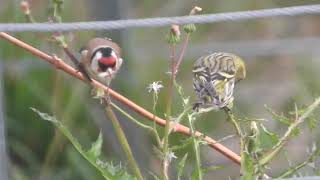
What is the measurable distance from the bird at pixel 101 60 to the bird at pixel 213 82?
8cm

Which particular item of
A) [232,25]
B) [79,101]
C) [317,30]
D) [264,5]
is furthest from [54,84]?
[317,30]

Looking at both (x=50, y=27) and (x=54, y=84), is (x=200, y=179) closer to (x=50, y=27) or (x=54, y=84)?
(x=50, y=27)

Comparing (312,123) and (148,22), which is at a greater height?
(148,22)

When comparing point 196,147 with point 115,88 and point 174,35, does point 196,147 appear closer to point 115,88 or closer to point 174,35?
point 174,35

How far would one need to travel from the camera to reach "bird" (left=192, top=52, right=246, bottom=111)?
880mm

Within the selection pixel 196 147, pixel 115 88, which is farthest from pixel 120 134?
pixel 115 88

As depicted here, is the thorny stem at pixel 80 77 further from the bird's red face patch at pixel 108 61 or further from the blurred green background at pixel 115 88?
the blurred green background at pixel 115 88

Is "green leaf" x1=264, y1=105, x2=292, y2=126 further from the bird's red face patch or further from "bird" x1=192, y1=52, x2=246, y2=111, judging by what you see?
the bird's red face patch

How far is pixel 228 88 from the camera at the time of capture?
0.89m

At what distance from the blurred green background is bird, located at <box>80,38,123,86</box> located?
→ 1.87 ft

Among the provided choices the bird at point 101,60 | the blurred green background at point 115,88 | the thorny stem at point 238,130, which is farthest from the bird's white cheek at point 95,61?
the blurred green background at point 115,88

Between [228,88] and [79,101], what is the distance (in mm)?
1008

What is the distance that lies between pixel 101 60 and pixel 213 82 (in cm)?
11

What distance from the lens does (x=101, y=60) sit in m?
0.83
